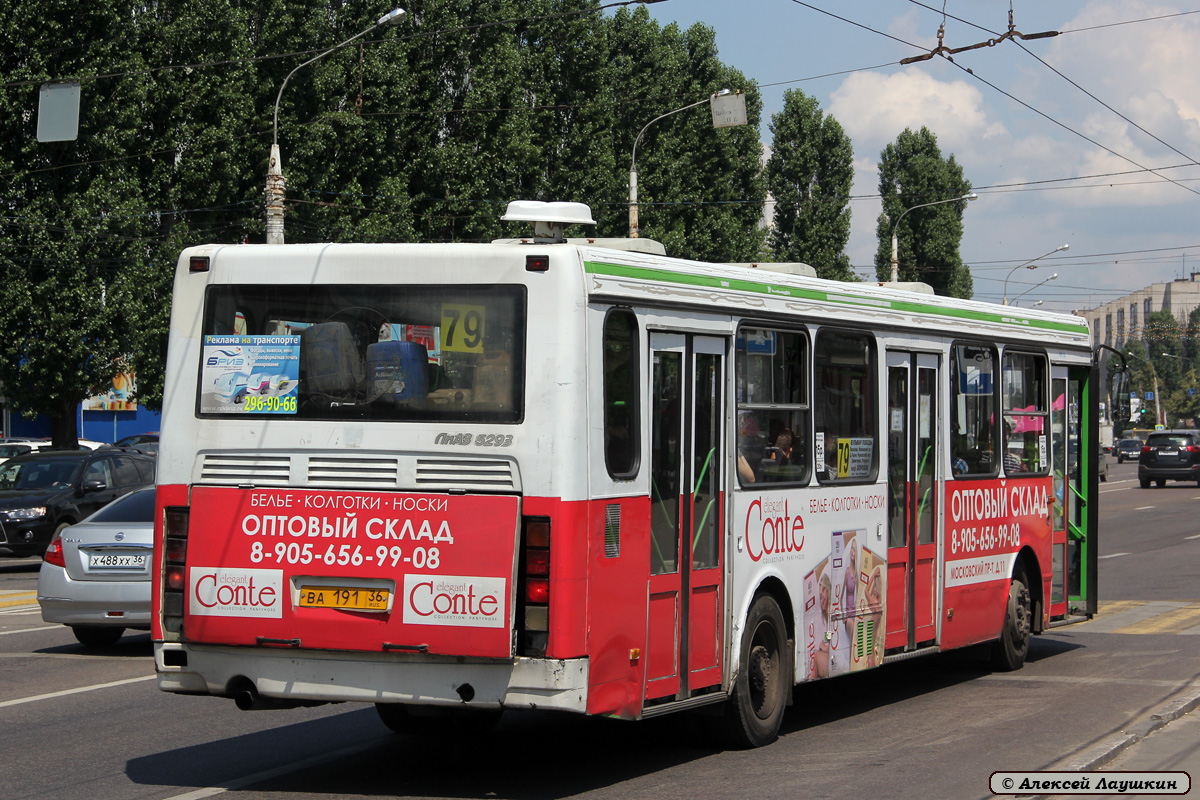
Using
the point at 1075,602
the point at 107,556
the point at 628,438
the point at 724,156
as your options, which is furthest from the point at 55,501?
the point at 724,156

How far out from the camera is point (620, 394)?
7.36m

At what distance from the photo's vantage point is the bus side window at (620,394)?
7238 millimetres

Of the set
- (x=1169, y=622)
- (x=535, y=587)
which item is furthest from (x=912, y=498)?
(x=1169, y=622)

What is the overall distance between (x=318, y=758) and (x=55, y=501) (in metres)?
15.6

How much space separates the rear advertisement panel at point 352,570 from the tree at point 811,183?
177 feet

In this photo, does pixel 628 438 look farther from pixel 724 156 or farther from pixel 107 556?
pixel 724 156

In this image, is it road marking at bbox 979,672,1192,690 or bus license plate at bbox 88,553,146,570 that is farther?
bus license plate at bbox 88,553,146,570

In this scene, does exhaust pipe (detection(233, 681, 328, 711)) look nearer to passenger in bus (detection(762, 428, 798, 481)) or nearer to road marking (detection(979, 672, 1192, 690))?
passenger in bus (detection(762, 428, 798, 481))

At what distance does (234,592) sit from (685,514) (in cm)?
238

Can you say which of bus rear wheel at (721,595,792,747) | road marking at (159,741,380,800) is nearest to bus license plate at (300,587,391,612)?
road marking at (159,741,380,800)

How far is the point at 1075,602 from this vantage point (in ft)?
42.7

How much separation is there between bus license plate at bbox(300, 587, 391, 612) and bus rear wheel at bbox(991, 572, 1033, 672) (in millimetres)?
6437

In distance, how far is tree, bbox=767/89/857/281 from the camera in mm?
60406

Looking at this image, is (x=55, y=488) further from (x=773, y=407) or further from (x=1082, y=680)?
(x=773, y=407)
